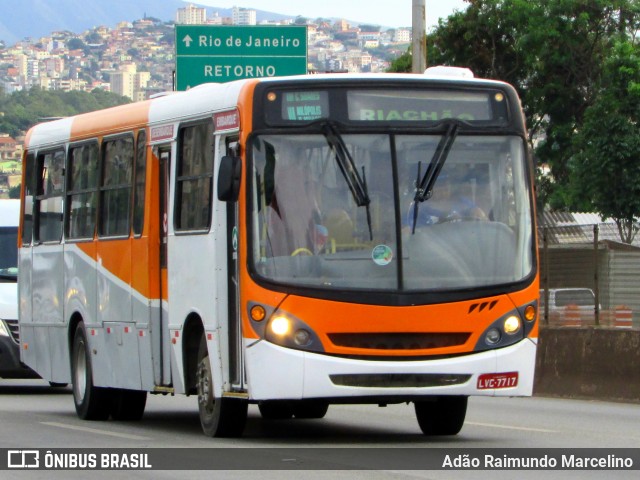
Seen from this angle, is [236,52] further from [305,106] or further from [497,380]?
[497,380]

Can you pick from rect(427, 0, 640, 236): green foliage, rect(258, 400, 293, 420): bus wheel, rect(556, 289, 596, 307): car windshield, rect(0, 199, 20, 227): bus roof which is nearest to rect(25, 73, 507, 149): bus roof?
rect(258, 400, 293, 420): bus wheel

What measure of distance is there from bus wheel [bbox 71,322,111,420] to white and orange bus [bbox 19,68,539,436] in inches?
104

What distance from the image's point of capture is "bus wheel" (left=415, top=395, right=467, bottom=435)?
13.7m

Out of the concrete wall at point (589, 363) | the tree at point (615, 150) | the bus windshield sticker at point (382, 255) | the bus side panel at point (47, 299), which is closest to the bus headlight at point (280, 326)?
the bus windshield sticker at point (382, 255)

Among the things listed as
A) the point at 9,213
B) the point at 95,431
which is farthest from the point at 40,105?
the point at 95,431

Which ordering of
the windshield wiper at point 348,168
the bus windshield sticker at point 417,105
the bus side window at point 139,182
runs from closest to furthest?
the windshield wiper at point 348,168 → the bus windshield sticker at point 417,105 → the bus side window at point 139,182

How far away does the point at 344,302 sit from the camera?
12180mm

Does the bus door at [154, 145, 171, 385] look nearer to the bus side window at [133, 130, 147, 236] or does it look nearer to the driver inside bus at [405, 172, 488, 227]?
the bus side window at [133, 130, 147, 236]

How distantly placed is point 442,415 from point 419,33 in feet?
34.6

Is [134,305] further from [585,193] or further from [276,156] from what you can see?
[585,193]

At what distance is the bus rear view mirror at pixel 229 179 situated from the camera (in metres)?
12.3

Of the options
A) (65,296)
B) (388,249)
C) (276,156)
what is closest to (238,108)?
(276,156)

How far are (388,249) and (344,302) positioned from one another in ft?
1.77

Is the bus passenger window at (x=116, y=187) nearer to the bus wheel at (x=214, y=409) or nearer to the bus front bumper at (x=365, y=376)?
the bus wheel at (x=214, y=409)
